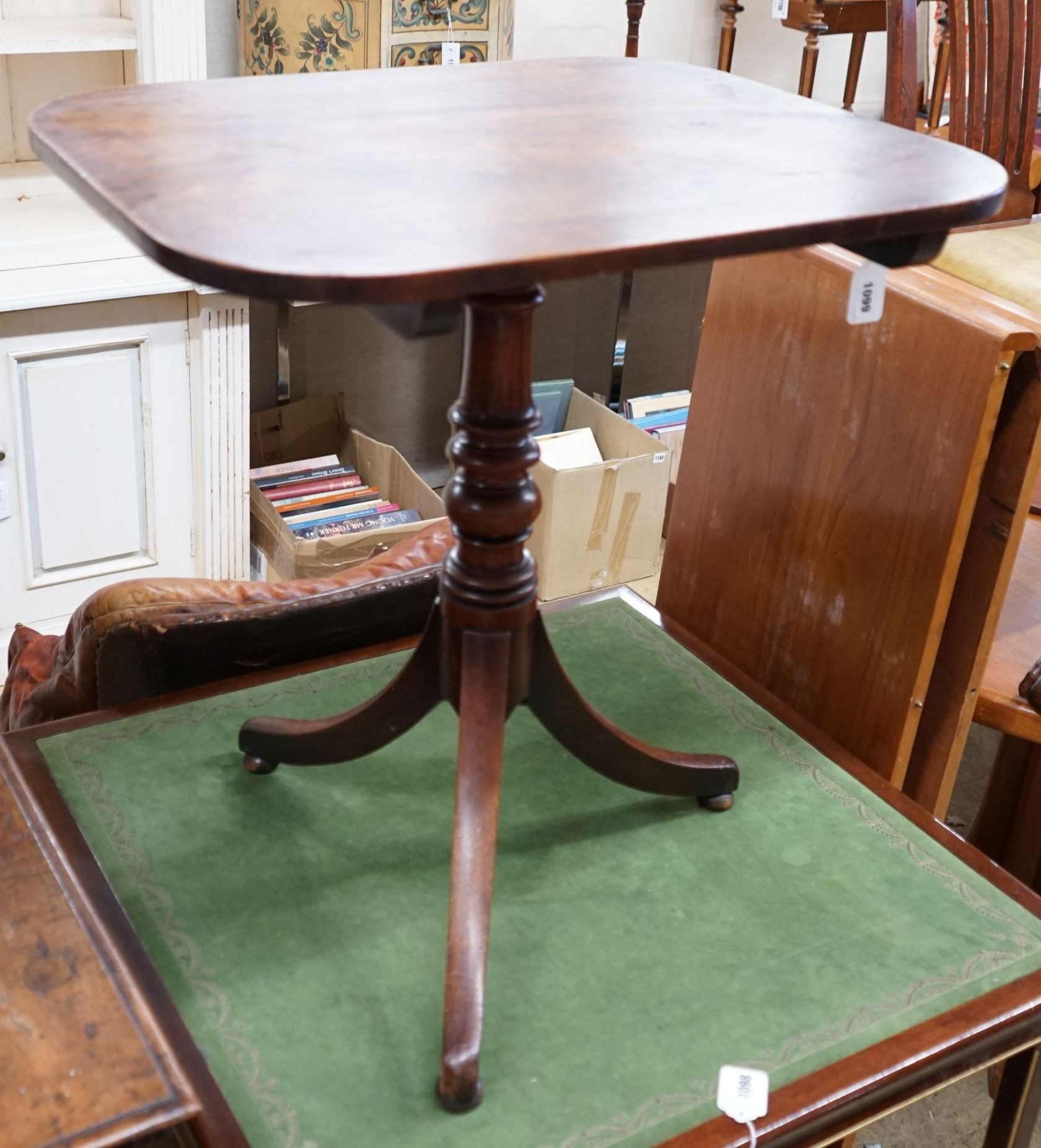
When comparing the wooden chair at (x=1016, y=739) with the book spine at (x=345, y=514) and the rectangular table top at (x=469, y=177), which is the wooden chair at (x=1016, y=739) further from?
the book spine at (x=345, y=514)

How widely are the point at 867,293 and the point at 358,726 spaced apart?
0.64 meters

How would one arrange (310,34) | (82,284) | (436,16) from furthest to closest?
(436,16)
(310,34)
(82,284)

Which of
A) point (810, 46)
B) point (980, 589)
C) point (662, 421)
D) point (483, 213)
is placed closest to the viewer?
point (483, 213)

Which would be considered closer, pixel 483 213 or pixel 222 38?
pixel 483 213

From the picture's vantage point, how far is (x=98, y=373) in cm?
249

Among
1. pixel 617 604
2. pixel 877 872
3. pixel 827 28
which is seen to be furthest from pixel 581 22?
pixel 877 872

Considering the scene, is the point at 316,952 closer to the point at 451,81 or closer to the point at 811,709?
the point at 811,709

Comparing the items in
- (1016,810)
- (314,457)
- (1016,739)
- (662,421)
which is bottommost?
(314,457)

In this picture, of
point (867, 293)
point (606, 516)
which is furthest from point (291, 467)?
point (867, 293)

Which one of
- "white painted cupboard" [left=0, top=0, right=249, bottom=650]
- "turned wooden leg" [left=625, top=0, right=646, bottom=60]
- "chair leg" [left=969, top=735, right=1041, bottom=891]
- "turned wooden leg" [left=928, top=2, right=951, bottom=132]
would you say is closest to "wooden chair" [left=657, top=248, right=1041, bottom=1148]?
"chair leg" [left=969, top=735, right=1041, bottom=891]

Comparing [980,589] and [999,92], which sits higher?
[999,92]

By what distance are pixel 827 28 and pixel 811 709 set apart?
2.01m

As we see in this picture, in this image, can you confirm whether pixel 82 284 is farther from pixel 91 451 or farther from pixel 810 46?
pixel 810 46

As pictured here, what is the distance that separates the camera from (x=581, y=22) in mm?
3176
